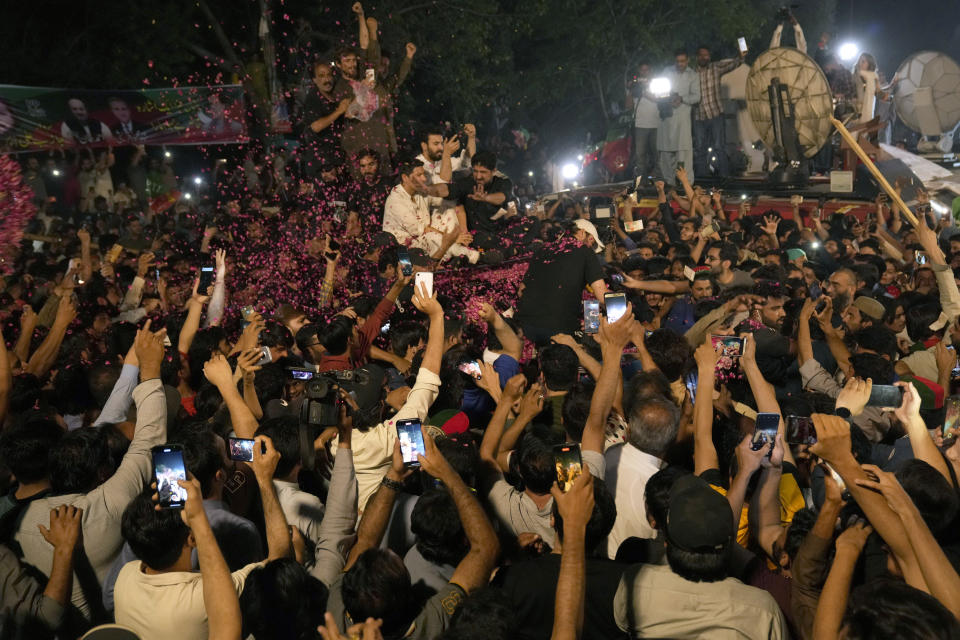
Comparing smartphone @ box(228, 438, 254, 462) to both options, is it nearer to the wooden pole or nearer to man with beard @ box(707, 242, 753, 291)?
man with beard @ box(707, 242, 753, 291)

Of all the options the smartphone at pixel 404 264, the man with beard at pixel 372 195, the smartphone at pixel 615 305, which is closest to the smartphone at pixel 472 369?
the smartphone at pixel 615 305

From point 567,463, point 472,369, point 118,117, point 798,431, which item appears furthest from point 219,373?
point 118,117

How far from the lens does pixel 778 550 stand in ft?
12.3

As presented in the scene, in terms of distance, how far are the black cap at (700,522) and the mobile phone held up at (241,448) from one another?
1.82 meters

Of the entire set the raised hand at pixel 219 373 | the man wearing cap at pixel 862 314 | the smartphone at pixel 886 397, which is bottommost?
the smartphone at pixel 886 397

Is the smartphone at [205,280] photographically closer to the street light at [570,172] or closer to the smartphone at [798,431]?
the smartphone at [798,431]

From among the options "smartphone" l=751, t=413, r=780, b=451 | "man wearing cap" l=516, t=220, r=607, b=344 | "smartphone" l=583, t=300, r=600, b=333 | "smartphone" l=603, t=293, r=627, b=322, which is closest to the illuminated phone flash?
"man wearing cap" l=516, t=220, r=607, b=344

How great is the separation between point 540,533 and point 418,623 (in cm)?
91

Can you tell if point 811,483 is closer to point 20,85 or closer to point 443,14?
point 20,85

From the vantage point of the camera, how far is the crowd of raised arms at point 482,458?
3041 mm

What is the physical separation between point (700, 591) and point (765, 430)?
3.73ft

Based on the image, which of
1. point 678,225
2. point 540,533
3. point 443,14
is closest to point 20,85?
point 443,14

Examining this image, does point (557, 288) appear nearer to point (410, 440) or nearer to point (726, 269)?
point (726, 269)

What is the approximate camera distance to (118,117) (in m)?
15.9
